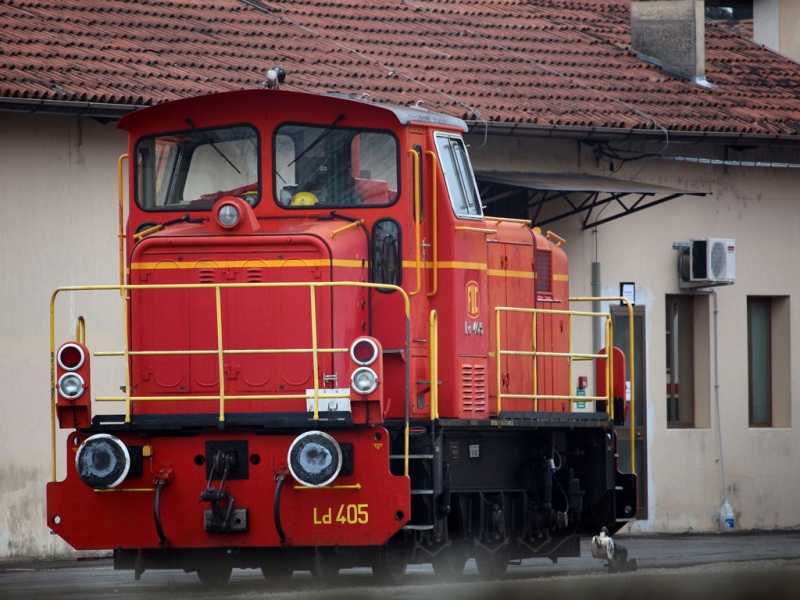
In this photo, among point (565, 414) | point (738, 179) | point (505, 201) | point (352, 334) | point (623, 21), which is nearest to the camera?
point (352, 334)

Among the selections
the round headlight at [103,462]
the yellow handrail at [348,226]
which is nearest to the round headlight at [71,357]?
the round headlight at [103,462]

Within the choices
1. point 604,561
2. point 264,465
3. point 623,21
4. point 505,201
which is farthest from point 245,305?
point 623,21

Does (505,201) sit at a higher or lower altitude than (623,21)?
lower

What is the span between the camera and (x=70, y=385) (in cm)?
995

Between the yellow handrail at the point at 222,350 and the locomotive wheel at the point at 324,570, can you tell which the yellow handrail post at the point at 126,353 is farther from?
the locomotive wheel at the point at 324,570

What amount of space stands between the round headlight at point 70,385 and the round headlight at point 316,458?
1650mm

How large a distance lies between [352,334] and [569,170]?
28.8 ft

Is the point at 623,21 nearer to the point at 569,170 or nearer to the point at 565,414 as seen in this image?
the point at 569,170

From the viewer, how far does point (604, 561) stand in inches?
539

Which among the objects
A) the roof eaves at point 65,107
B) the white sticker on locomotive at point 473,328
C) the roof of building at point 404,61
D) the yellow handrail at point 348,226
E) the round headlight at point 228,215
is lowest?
the white sticker on locomotive at point 473,328

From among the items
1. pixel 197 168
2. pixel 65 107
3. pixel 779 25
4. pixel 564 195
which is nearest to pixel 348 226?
pixel 197 168

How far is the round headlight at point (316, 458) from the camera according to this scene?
941 centimetres

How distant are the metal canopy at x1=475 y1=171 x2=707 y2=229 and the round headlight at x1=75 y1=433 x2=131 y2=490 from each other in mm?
7777

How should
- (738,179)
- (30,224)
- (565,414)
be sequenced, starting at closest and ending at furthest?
(565,414) < (30,224) < (738,179)
